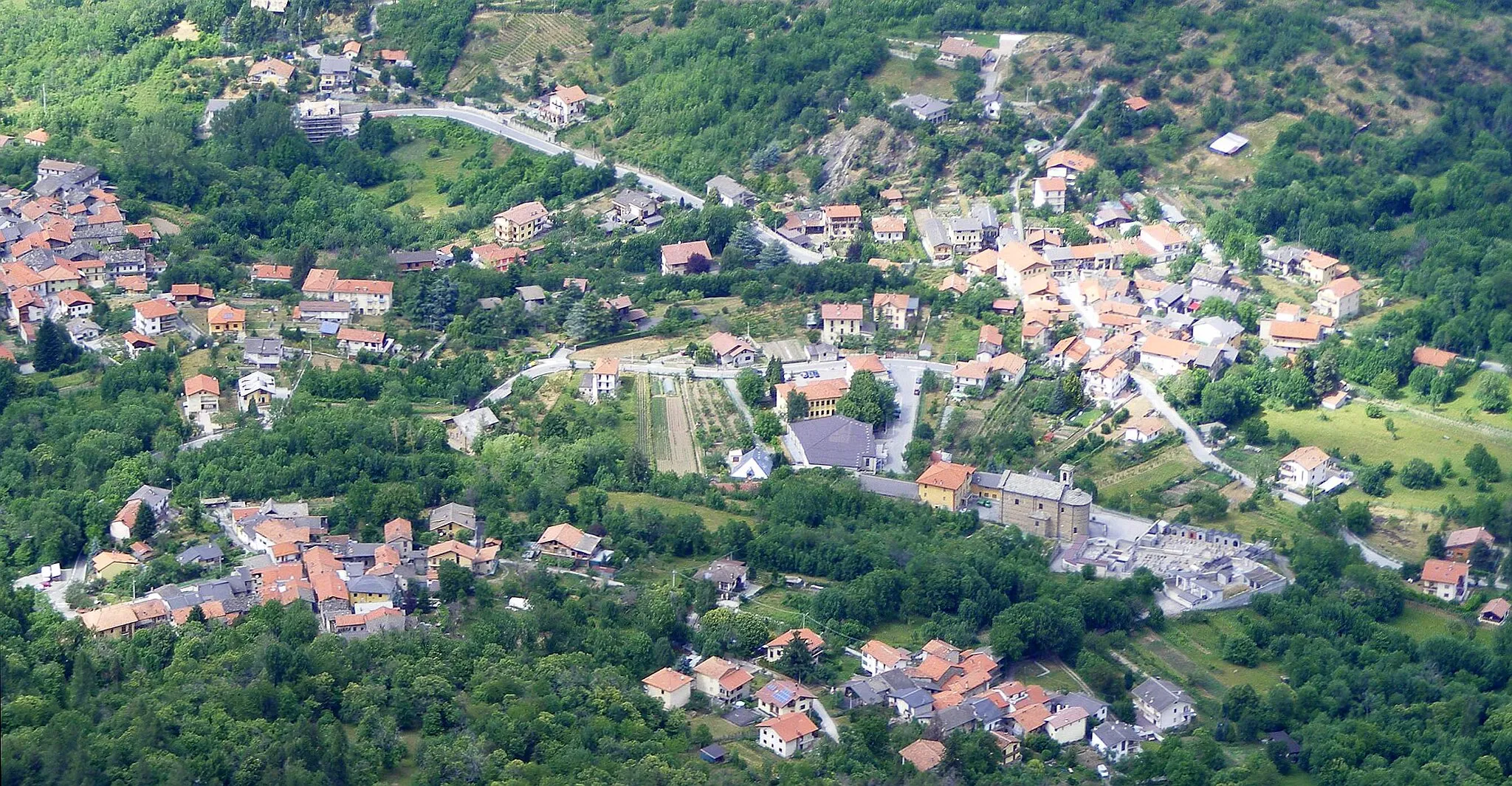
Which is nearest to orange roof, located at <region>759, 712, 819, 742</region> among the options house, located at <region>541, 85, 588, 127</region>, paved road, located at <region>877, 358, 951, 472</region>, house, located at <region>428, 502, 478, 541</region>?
house, located at <region>428, 502, 478, 541</region>

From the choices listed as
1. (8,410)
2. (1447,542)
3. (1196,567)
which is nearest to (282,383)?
(8,410)

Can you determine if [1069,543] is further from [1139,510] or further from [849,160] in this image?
[849,160]

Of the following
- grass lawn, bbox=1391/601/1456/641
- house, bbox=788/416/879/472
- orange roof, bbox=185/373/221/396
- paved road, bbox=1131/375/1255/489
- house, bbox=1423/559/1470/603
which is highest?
orange roof, bbox=185/373/221/396

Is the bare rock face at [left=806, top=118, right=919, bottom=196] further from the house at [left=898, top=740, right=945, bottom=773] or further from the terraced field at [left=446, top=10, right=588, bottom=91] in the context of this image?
the house at [left=898, top=740, right=945, bottom=773]

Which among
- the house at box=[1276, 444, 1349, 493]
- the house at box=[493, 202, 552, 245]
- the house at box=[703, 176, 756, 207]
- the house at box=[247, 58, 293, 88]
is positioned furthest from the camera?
the house at box=[247, 58, 293, 88]

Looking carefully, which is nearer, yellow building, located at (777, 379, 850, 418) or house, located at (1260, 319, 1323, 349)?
yellow building, located at (777, 379, 850, 418)

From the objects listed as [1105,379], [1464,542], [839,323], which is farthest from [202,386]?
[1464,542]
